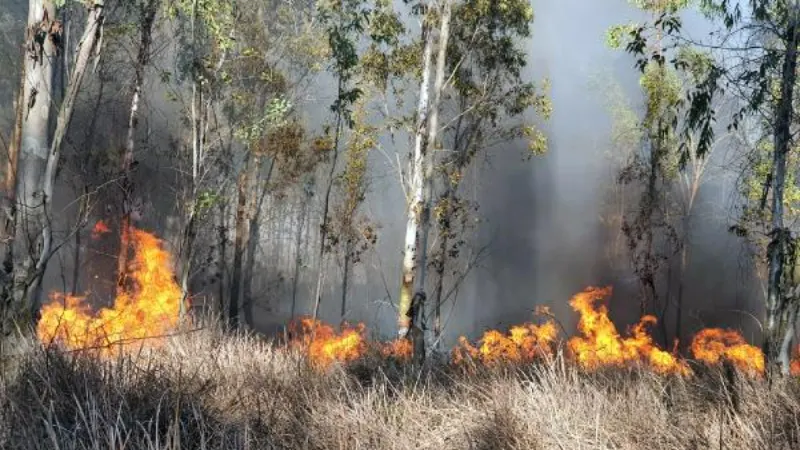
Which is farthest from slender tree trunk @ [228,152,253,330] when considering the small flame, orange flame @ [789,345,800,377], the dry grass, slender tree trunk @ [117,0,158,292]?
the dry grass

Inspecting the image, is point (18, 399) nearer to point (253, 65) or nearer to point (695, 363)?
point (695, 363)

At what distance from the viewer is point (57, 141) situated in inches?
217

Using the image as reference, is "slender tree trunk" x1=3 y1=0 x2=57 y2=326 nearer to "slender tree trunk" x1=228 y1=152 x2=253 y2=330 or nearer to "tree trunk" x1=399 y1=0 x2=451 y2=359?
"tree trunk" x1=399 y1=0 x2=451 y2=359

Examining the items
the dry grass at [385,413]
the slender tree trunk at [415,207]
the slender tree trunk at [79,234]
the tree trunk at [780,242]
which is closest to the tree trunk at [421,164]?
the slender tree trunk at [415,207]

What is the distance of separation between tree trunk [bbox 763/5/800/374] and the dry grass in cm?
179

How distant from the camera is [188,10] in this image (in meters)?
8.31

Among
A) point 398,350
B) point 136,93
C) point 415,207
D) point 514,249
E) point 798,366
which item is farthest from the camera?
point 514,249

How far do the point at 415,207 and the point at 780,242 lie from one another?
615cm

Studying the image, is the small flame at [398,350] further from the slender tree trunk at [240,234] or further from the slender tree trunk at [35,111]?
the slender tree trunk at [240,234]

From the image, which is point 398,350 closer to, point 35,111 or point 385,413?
point 385,413

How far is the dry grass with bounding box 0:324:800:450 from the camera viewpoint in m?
3.92

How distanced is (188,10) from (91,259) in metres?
22.4

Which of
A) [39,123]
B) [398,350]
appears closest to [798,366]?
[398,350]

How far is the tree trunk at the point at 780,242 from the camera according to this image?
7.22 m
